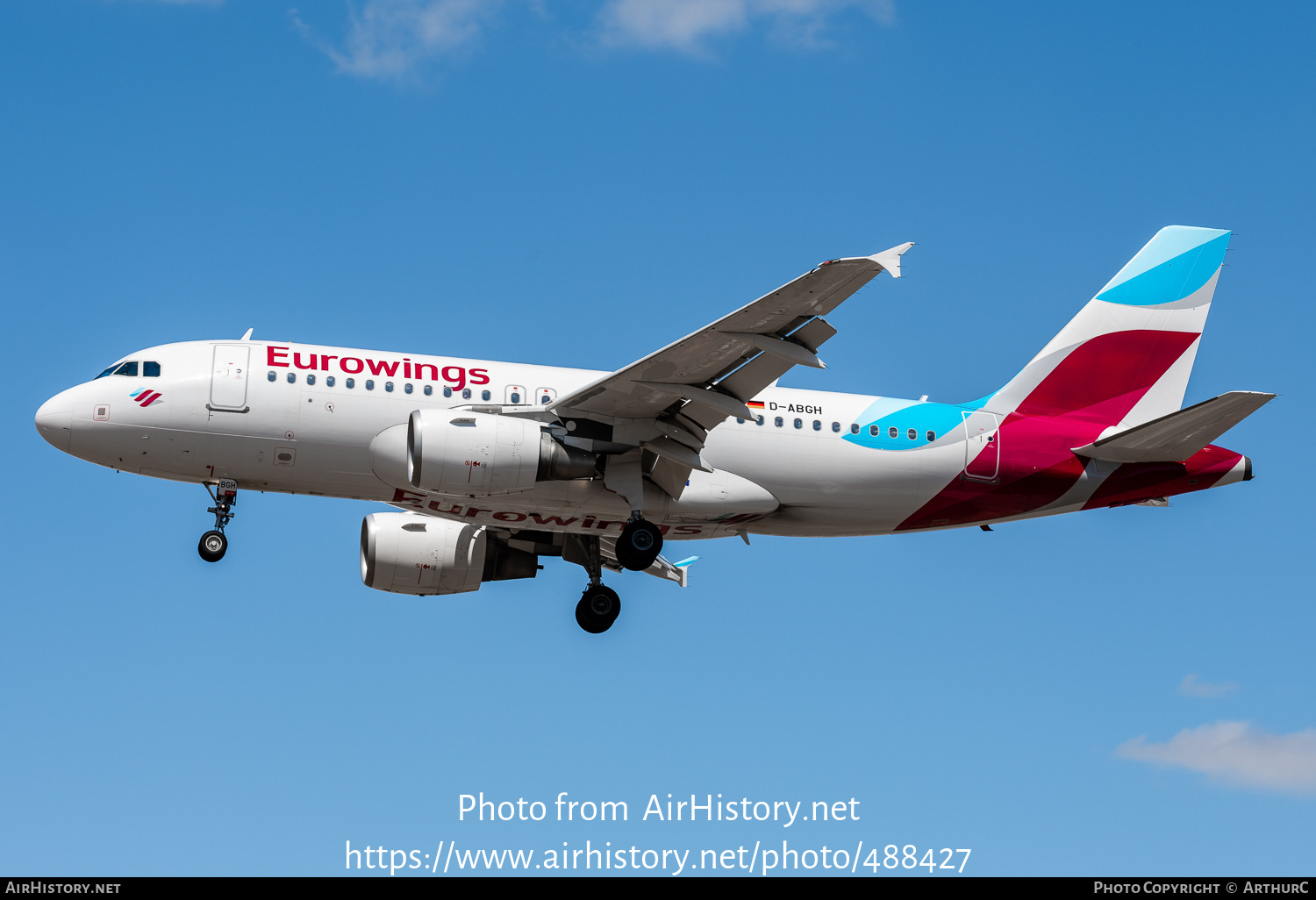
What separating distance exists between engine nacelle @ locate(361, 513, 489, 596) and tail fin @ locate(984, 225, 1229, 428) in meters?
11.7

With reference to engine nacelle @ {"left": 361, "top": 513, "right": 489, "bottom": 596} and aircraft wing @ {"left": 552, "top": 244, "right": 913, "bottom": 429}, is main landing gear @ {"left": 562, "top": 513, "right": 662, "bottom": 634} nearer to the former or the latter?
engine nacelle @ {"left": 361, "top": 513, "right": 489, "bottom": 596}

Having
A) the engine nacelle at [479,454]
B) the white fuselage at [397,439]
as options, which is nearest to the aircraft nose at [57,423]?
the white fuselage at [397,439]

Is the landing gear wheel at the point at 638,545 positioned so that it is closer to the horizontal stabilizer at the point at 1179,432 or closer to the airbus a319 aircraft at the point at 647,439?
the airbus a319 aircraft at the point at 647,439

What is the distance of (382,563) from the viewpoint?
31.7 m

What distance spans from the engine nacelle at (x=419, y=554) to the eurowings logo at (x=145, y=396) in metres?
6.37

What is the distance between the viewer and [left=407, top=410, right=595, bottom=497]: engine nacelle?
1003 inches

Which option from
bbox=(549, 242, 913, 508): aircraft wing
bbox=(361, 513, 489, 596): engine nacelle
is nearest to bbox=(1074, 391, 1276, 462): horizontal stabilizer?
bbox=(549, 242, 913, 508): aircraft wing

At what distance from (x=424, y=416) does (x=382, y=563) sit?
6.99 m

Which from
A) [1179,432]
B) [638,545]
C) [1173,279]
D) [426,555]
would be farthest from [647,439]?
[1173,279]

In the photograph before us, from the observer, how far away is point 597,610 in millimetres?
31156

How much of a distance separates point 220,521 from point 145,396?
2.71 metres

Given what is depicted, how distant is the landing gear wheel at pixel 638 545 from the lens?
27219mm

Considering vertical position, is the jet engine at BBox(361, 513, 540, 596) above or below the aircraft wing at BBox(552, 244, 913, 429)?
below
